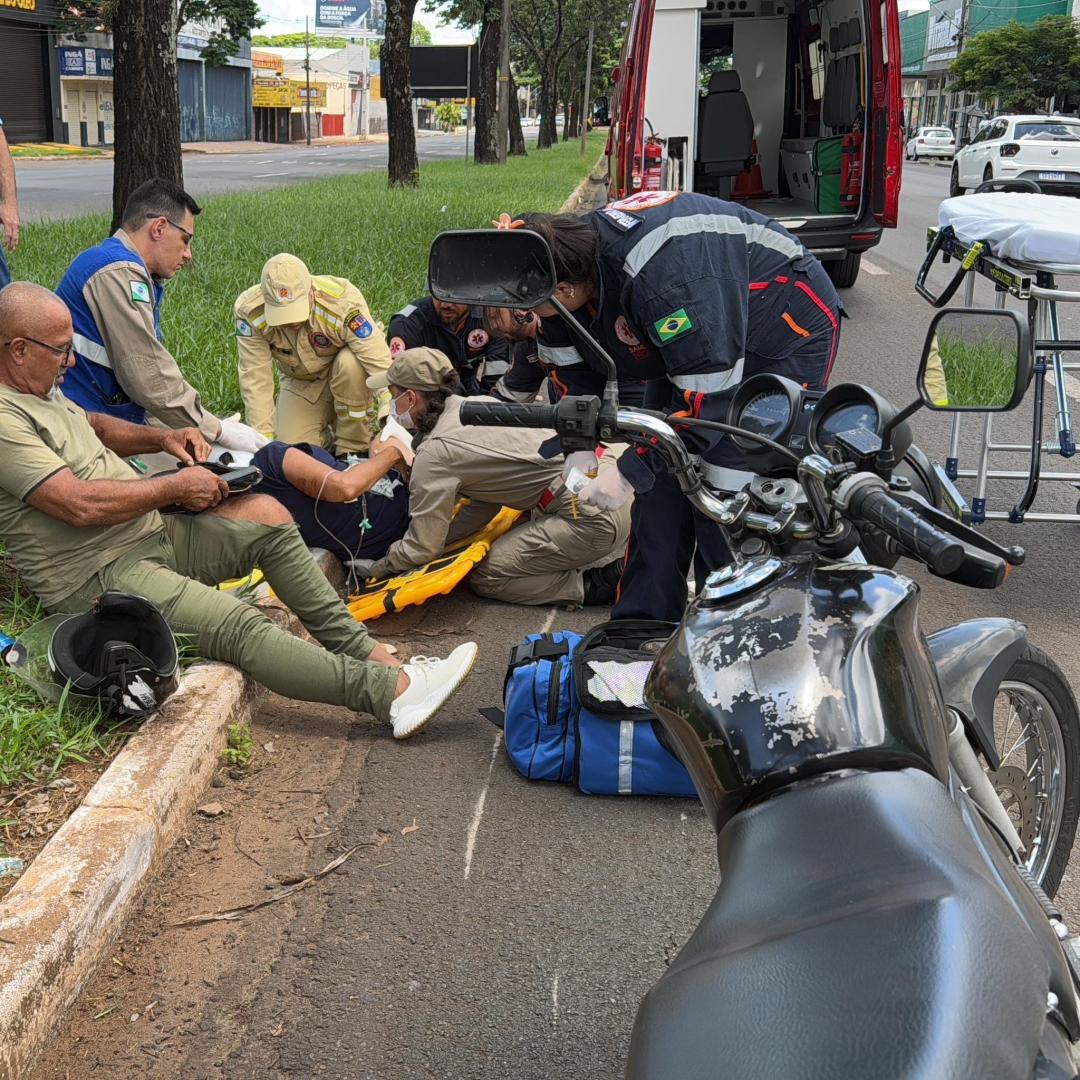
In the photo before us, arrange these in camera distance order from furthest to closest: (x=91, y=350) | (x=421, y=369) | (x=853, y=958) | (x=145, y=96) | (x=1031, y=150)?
1. (x=1031, y=150)
2. (x=145, y=96)
3. (x=421, y=369)
4. (x=91, y=350)
5. (x=853, y=958)

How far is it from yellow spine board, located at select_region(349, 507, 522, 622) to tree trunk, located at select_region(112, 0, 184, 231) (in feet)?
19.6

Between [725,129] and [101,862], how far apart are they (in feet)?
30.0

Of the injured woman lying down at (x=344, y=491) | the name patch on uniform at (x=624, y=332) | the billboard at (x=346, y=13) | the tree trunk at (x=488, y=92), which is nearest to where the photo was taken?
the name patch on uniform at (x=624, y=332)

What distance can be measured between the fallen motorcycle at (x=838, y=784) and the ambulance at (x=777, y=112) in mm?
6604

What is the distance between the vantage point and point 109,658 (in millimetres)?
3301

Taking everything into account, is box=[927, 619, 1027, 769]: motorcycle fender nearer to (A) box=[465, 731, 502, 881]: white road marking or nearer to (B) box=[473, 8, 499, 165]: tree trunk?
(A) box=[465, 731, 502, 881]: white road marking

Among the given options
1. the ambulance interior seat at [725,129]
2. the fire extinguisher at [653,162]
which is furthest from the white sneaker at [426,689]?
the ambulance interior seat at [725,129]

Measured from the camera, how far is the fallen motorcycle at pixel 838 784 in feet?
3.98

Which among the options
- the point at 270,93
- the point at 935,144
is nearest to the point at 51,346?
the point at 935,144

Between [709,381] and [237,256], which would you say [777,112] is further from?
[709,381]

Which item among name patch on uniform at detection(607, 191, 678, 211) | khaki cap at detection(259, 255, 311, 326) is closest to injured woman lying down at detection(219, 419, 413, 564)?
khaki cap at detection(259, 255, 311, 326)

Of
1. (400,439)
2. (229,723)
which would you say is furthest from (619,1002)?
(400,439)

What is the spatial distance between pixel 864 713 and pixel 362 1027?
1.45 meters

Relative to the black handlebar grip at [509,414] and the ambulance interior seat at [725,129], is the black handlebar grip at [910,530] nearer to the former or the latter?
the black handlebar grip at [509,414]
